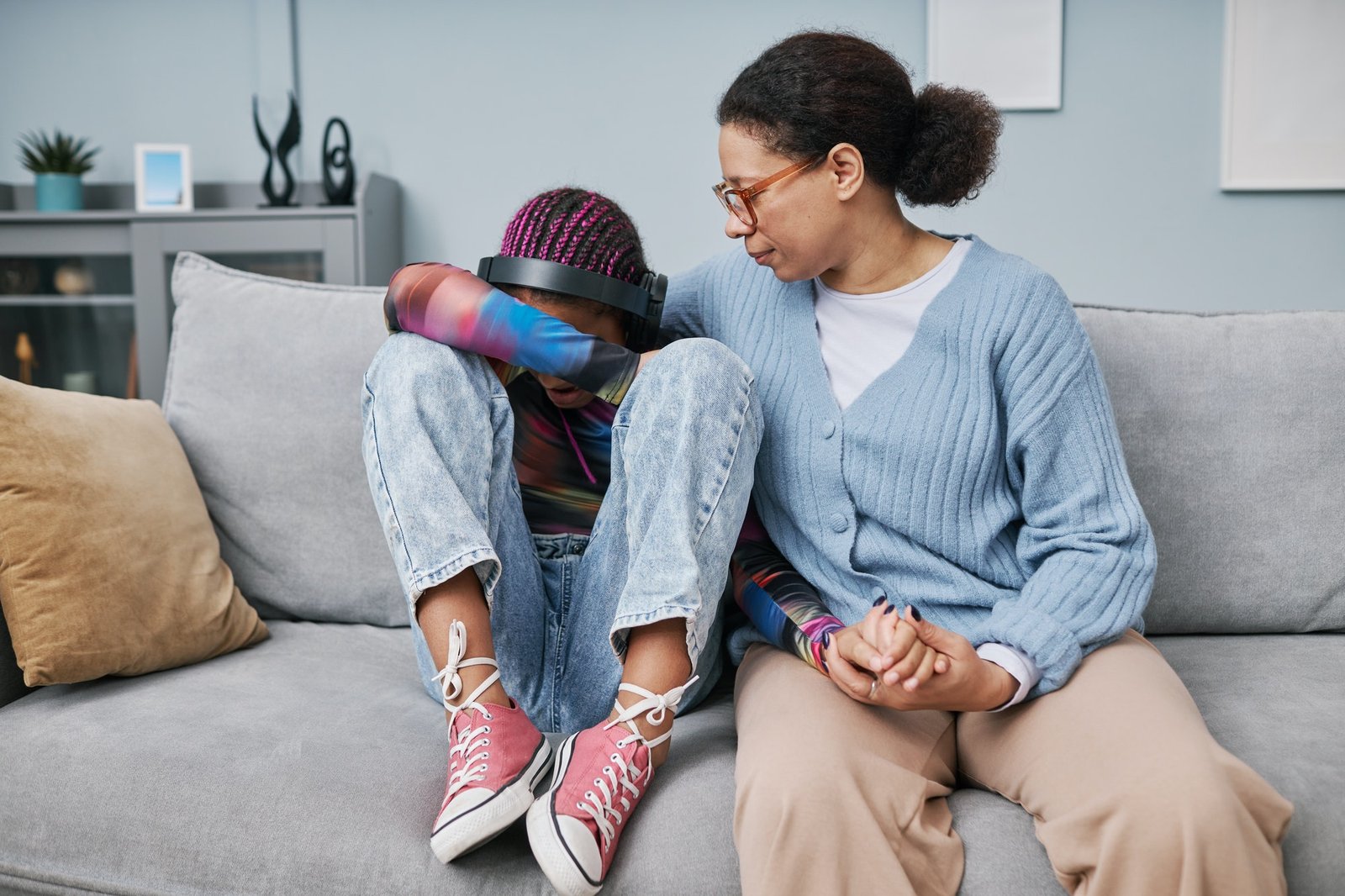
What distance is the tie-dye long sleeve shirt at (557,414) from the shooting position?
3.68 feet

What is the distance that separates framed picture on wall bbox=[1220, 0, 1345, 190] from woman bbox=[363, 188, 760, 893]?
7.71ft

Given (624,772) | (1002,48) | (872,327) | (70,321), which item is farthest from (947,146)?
(70,321)

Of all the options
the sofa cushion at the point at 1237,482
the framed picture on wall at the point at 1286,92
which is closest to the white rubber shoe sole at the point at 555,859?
the sofa cushion at the point at 1237,482

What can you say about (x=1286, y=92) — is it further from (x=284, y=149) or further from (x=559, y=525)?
(x=284, y=149)

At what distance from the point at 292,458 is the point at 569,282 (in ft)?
1.90

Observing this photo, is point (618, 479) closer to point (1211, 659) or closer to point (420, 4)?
point (1211, 659)

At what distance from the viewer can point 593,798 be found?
922mm

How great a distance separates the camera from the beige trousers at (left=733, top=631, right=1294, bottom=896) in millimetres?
816

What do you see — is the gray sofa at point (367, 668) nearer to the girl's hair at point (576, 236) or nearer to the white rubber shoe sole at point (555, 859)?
the white rubber shoe sole at point (555, 859)

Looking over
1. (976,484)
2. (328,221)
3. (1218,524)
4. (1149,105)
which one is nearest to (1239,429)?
(1218,524)

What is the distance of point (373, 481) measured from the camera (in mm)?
1079

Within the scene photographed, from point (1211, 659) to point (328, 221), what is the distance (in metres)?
2.43

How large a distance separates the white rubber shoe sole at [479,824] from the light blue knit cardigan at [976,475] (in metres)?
0.39

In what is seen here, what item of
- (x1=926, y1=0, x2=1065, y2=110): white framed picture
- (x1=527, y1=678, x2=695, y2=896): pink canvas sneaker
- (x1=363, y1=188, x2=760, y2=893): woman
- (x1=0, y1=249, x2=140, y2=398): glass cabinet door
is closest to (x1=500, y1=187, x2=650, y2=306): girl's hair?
(x1=363, y1=188, x2=760, y2=893): woman
